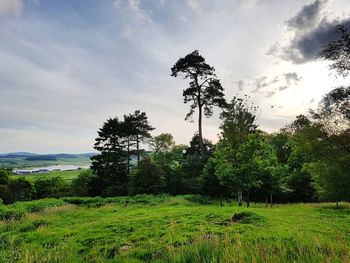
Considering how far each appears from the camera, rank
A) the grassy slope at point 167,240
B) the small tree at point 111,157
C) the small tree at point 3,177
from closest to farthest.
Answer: the grassy slope at point 167,240, the small tree at point 111,157, the small tree at point 3,177

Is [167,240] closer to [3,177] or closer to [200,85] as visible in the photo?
[200,85]

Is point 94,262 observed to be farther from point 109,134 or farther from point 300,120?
point 300,120

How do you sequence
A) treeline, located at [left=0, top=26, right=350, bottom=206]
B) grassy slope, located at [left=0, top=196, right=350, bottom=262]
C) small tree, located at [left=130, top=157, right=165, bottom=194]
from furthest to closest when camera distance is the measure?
small tree, located at [left=130, top=157, right=165, bottom=194], treeline, located at [left=0, top=26, right=350, bottom=206], grassy slope, located at [left=0, top=196, right=350, bottom=262]

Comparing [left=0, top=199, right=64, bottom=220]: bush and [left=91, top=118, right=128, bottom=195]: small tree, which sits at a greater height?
[left=91, top=118, right=128, bottom=195]: small tree

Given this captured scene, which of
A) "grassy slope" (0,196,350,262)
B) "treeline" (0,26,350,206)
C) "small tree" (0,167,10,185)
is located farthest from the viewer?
"small tree" (0,167,10,185)

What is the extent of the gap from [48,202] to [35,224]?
1118 centimetres

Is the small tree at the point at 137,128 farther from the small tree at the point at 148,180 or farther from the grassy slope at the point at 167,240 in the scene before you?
the grassy slope at the point at 167,240

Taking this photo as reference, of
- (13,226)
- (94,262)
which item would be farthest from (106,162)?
(94,262)

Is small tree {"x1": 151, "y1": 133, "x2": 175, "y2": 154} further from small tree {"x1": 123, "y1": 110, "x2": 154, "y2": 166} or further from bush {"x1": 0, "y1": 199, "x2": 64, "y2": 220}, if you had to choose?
bush {"x1": 0, "y1": 199, "x2": 64, "y2": 220}

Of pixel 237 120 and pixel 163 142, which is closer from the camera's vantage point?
pixel 237 120

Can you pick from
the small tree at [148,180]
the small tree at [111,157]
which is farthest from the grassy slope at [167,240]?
the small tree at [111,157]

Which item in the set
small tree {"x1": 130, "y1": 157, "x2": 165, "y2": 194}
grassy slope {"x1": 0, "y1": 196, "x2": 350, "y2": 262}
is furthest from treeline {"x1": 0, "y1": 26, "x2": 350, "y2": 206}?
grassy slope {"x1": 0, "y1": 196, "x2": 350, "y2": 262}

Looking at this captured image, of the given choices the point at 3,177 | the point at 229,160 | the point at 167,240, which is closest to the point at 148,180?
the point at 229,160

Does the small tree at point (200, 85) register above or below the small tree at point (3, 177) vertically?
above
